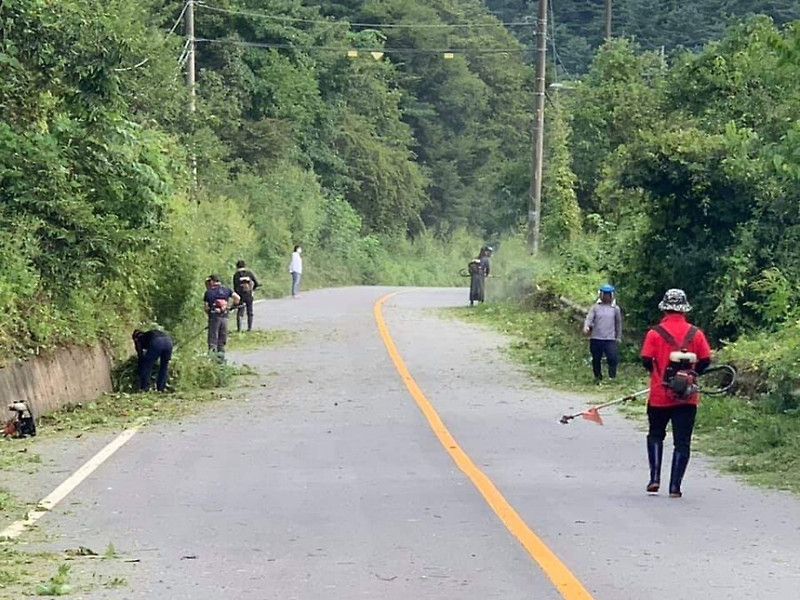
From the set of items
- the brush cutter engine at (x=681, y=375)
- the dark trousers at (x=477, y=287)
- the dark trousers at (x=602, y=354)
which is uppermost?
the brush cutter engine at (x=681, y=375)

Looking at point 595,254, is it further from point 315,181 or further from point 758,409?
point 315,181

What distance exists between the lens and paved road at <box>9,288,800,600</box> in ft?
27.2

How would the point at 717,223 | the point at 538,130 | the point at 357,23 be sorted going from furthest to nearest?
1. the point at 357,23
2. the point at 538,130
3. the point at 717,223

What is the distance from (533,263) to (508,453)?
83.4ft

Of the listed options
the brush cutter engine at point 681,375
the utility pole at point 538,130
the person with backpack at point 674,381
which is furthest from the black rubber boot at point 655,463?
the utility pole at point 538,130

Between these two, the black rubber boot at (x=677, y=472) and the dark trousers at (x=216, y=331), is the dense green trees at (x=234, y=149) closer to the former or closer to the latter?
the dark trousers at (x=216, y=331)

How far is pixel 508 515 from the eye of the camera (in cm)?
1038

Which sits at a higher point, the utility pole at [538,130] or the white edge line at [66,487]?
the utility pole at [538,130]

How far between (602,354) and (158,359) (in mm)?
6662

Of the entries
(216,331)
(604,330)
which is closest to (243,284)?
(216,331)

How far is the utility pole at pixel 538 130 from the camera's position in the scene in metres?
39.4

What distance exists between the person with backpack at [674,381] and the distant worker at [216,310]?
38.3 feet

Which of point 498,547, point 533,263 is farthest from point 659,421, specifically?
point 533,263

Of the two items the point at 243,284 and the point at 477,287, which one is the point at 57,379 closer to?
the point at 243,284
